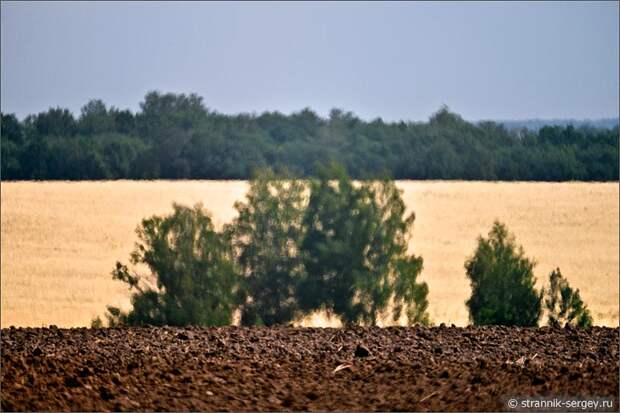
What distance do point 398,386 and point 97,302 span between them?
2128cm

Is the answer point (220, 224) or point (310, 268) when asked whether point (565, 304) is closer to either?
point (310, 268)

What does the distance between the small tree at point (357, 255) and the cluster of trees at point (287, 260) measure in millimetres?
17

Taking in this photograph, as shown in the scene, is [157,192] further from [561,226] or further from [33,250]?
[561,226]

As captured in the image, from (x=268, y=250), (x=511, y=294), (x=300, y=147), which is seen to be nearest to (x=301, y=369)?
(x=511, y=294)

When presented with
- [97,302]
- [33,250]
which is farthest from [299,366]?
[33,250]

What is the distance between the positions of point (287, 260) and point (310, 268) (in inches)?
16.1

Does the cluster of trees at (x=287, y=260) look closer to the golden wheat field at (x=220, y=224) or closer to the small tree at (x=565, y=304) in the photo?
the small tree at (x=565, y=304)

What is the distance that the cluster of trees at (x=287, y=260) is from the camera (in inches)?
694

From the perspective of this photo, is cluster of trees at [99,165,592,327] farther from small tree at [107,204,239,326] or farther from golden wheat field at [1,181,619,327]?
golden wheat field at [1,181,619,327]

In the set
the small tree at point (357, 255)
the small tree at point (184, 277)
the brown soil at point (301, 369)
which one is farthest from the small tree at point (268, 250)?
the brown soil at point (301, 369)

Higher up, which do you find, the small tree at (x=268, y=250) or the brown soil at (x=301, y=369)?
the small tree at (x=268, y=250)

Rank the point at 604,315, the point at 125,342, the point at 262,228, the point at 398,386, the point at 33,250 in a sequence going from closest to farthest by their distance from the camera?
1. the point at 398,386
2. the point at 125,342
3. the point at 262,228
4. the point at 604,315
5. the point at 33,250

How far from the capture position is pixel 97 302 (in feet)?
92.1

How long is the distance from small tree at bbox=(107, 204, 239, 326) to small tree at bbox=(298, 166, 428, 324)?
2.02 m
